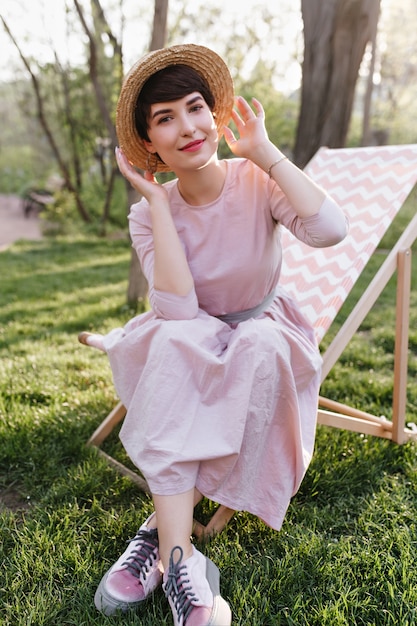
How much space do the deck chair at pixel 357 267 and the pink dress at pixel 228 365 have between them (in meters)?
0.31

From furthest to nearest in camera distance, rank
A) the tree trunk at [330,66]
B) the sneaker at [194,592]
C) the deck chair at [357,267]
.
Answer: the tree trunk at [330,66]
the deck chair at [357,267]
the sneaker at [194,592]

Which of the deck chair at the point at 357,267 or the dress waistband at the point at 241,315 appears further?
Result: the deck chair at the point at 357,267

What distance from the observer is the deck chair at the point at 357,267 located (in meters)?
2.30

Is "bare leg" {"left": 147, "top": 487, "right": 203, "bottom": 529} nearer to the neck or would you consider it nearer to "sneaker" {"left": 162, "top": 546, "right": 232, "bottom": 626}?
"sneaker" {"left": 162, "top": 546, "right": 232, "bottom": 626}

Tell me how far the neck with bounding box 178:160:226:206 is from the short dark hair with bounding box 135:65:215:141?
0.74ft

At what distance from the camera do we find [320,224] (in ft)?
5.90

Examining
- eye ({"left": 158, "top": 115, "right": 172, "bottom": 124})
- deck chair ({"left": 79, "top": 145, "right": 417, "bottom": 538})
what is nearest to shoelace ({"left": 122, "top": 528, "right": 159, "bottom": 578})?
deck chair ({"left": 79, "top": 145, "right": 417, "bottom": 538})

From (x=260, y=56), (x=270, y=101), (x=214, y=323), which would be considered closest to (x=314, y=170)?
(x=214, y=323)

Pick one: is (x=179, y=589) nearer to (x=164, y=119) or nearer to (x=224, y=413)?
(x=224, y=413)

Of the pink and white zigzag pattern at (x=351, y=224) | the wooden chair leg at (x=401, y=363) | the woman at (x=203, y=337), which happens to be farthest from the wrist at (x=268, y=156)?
the wooden chair leg at (x=401, y=363)

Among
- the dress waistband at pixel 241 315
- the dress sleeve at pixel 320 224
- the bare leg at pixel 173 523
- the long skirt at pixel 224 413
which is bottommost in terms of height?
the bare leg at pixel 173 523

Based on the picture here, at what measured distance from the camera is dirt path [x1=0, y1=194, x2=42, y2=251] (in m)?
9.64

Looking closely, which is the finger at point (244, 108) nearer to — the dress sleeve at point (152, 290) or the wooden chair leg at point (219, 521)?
the dress sleeve at point (152, 290)

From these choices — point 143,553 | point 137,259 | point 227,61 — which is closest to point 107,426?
point 143,553
